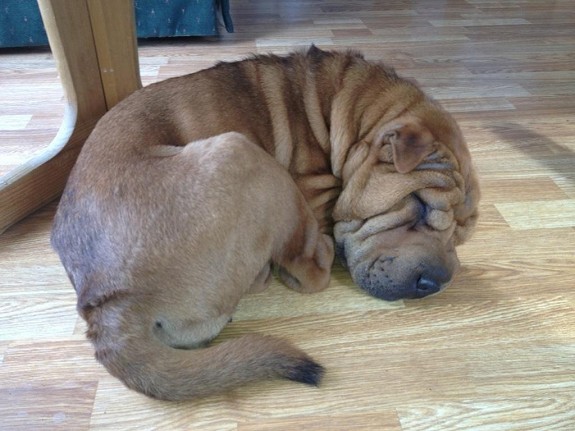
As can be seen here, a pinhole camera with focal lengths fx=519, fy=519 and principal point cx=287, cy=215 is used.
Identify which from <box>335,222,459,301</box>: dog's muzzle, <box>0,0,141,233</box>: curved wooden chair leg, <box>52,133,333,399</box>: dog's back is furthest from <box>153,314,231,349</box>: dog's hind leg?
<box>0,0,141,233</box>: curved wooden chair leg

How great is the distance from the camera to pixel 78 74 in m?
1.99

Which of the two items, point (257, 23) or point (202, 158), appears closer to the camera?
point (202, 158)

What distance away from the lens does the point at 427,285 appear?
4.77 ft

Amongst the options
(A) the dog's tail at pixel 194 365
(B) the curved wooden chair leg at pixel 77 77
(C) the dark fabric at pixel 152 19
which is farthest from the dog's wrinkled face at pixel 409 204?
(C) the dark fabric at pixel 152 19

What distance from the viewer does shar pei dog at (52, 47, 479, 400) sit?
1.21 m

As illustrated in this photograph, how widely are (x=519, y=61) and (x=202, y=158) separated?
2.74 metres

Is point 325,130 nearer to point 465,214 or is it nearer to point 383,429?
point 465,214

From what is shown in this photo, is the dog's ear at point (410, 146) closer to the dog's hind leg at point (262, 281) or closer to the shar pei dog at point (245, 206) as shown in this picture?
the shar pei dog at point (245, 206)

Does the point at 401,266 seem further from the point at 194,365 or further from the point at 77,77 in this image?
the point at 77,77

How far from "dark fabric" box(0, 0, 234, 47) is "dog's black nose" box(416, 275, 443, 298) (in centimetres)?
255

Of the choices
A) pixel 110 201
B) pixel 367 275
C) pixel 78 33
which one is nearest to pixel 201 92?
pixel 110 201

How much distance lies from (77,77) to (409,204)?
4.43ft

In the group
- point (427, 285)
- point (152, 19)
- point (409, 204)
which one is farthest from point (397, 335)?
point (152, 19)

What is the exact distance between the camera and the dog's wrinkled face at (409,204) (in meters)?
1.46
